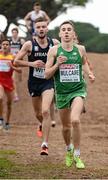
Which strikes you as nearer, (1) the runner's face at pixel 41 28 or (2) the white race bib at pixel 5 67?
Answer: (1) the runner's face at pixel 41 28

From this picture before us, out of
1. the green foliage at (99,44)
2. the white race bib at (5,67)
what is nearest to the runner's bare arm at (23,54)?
the white race bib at (5,67)

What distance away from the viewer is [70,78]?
10.5 m

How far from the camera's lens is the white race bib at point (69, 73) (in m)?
10.5

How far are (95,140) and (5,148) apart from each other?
3494 mm

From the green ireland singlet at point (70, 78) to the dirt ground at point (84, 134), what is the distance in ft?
3.75

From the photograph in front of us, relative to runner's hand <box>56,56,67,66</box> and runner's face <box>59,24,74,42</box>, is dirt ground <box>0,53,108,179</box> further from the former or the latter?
runner's face <box>59,24,74,42</box>

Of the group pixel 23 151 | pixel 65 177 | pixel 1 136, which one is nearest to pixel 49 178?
pixel 65 177

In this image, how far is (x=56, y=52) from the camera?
1069cm

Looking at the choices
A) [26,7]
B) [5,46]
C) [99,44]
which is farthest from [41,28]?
[99,44]

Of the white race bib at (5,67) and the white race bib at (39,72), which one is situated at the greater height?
the white race bib at (39,72)

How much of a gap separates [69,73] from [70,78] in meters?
0.09

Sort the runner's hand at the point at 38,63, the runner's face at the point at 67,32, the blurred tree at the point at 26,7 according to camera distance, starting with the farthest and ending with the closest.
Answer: the blurred tree at the point at 26,7, the runner's hand at the point at 38,63, the runner's face at the point at 67,32

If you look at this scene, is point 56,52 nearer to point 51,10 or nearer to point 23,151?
point 23,151

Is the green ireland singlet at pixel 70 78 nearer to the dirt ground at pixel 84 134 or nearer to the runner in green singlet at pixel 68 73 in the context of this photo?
the runner in green singlet at pixel 68 73
